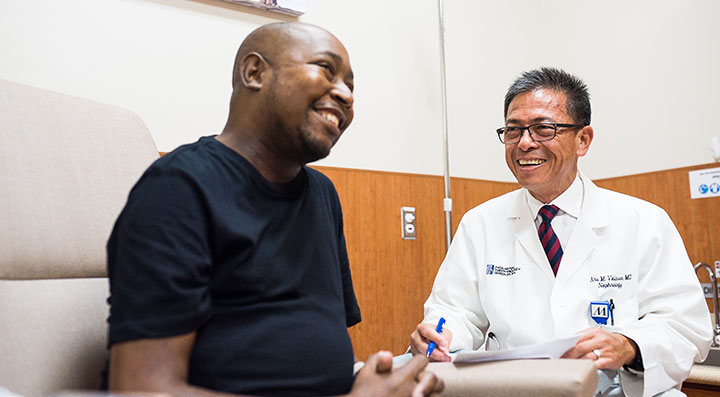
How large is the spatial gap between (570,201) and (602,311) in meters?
0.33

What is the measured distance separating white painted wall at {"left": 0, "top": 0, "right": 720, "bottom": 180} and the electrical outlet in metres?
0.20

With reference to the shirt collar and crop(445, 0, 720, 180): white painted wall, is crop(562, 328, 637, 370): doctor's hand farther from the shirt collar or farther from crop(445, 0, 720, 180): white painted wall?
crop(445, 0, 720, 180): white painted wall

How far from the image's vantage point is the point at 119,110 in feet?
3.87

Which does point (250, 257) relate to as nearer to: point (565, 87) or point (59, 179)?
point (59, 179)

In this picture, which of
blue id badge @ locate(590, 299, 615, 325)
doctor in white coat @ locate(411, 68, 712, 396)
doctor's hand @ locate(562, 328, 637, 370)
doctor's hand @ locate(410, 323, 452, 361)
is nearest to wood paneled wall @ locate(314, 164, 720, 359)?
doctor in white coat @ locate(411, 68, 712, 396)

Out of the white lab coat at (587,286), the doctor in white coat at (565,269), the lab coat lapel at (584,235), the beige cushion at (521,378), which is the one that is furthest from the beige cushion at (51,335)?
the lab coat lapel at (584,235)

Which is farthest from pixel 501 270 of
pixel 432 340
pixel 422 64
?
pixel 422 64

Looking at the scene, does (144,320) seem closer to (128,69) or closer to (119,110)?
(119,110)

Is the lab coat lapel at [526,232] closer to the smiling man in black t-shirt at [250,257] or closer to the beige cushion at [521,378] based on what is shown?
the beige cushion at [521,378]

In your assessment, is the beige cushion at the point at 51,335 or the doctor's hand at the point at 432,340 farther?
the doctor's hand at the point at 432,340

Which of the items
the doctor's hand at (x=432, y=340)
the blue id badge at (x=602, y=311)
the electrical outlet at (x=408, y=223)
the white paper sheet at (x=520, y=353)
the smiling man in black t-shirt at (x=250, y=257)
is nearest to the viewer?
the smiling man in black t-shirt at (x=250, y=257)

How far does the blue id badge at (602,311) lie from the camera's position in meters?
1.52

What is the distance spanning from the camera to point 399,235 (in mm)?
2500

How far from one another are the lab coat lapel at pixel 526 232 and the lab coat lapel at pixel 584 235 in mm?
47
